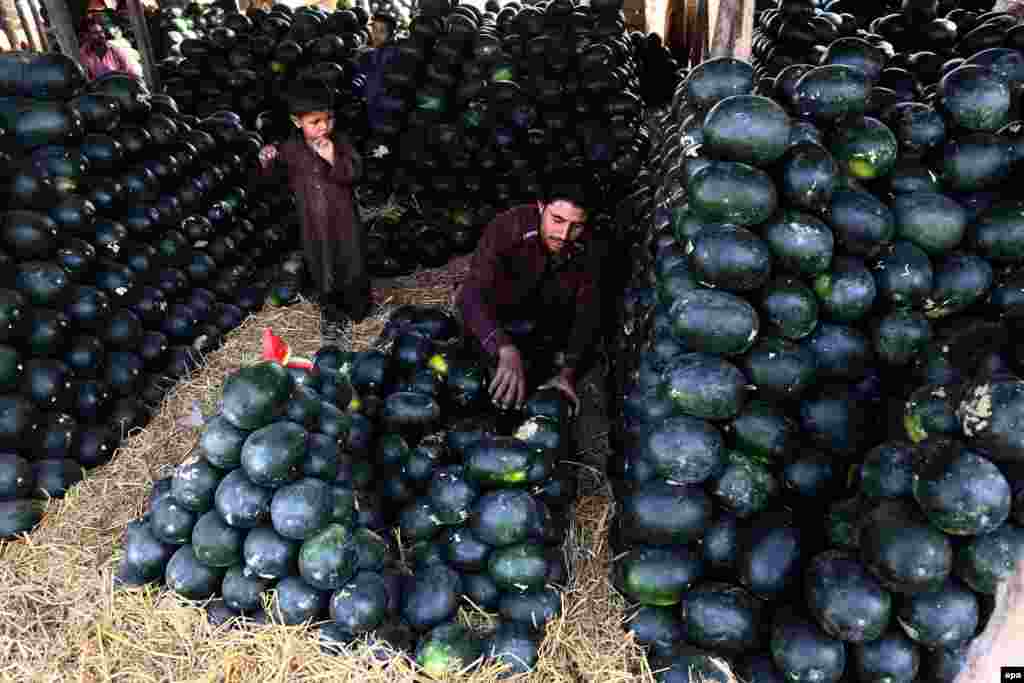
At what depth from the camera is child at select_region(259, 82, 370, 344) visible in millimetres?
4930

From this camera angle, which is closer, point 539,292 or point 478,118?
point 539,292

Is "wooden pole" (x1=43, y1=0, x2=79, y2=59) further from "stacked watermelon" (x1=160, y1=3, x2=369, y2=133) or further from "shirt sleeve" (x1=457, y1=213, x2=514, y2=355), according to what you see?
"shirt sleeve" (x1=457, y1=213, x2=514, y2=355)

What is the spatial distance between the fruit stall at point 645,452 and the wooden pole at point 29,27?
246 centimetres

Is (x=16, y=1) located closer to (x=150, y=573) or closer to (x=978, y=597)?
(x=150, y=573)

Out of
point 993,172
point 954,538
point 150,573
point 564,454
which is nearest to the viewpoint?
point 954,538

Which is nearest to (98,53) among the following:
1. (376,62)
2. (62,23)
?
(62,23)

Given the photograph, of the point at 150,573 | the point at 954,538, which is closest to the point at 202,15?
the point at 150,573

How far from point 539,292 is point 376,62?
4.13 metres

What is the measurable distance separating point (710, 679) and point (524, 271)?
2.69 metres

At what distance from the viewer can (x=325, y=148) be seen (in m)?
5.07

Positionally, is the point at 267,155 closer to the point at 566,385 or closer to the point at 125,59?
the point at 566,385

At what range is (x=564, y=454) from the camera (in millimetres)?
3338

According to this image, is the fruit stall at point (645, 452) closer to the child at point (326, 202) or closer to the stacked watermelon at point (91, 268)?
the stacked watermelon at point (91, 268)

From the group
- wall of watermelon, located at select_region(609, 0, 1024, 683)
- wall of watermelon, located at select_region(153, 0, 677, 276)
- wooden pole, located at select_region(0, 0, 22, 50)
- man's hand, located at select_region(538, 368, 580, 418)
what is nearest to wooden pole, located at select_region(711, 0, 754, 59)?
wall of watermelon, located at select_region(609, 0, 1024, 683)
